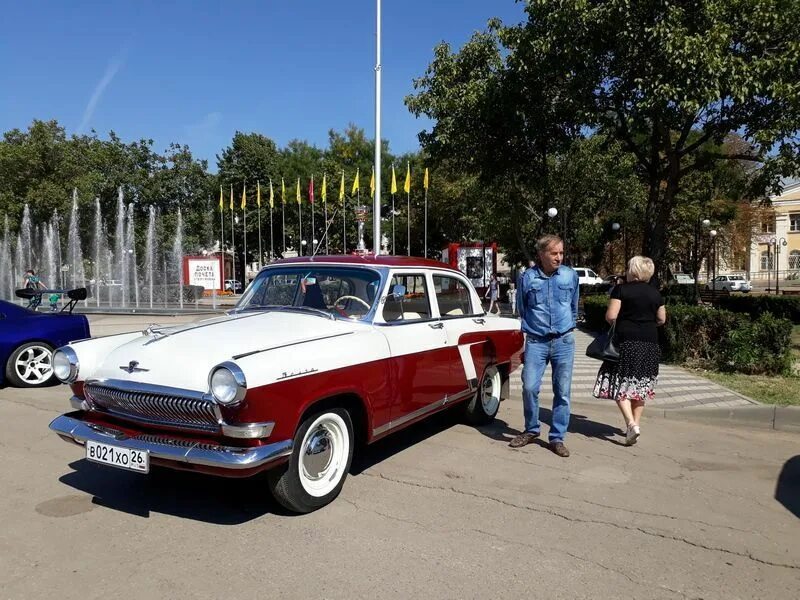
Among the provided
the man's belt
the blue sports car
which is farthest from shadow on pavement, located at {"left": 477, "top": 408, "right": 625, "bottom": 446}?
the blue sports car

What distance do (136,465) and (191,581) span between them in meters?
0.90

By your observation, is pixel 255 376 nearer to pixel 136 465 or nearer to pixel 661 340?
pixel 136 465

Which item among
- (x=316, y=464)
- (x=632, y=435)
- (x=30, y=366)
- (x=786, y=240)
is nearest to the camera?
(x=316, y=464)

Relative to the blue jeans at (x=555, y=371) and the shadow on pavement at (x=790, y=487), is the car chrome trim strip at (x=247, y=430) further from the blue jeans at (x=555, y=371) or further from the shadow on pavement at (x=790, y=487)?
the shadow on pavement at (x=790, y=487)

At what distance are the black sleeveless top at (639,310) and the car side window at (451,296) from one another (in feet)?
4.73

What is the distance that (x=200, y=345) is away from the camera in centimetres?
415

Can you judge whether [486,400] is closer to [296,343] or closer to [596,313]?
[296,343]

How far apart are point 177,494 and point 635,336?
4114 mm

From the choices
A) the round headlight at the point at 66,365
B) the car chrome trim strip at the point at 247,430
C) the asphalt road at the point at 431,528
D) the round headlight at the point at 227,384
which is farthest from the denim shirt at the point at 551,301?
the round headlight at the point at 66,365

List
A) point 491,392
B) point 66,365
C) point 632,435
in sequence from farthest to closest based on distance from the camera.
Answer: point 491,392 < point 632,435 < point 66,365

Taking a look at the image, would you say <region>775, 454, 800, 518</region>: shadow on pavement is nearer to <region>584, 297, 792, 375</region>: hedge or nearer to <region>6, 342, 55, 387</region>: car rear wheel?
<region>584, 297, 792, 375</region>: hedge

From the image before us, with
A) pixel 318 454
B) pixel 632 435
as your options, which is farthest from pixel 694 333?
pixel 318 454

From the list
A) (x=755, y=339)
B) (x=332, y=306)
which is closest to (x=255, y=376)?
(x=332, y=306)

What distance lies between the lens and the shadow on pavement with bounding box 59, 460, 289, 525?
4230 millimetres
